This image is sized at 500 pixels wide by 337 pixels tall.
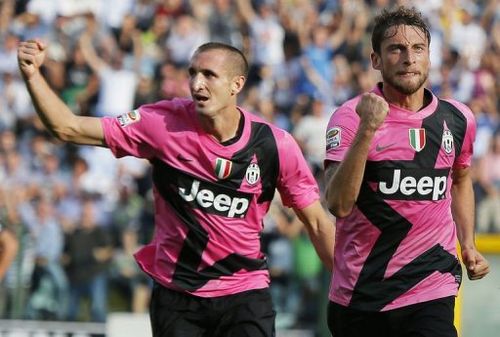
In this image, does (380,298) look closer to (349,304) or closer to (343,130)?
(349,304)

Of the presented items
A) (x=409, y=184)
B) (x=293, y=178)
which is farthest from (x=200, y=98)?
(x=409, y=184)

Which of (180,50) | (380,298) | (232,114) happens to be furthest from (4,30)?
(380,298)

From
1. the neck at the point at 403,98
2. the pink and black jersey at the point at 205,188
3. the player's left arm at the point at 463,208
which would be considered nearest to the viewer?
the neck at the point at 403,98

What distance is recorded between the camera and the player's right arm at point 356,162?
5770 mm

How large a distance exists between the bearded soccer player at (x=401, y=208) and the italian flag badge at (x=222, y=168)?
710 mm

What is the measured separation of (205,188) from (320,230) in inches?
27.6

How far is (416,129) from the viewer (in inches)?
252

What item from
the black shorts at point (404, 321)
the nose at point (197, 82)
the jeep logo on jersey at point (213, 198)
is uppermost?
the nose at point (197, 82)

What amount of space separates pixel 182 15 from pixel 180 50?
569mm

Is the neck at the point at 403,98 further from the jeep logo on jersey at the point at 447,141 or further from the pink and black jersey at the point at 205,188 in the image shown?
the pink and black jersey at the point at 205,188

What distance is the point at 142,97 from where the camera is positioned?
47.4ft

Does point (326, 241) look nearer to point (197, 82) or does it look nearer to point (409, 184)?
point (409, 184)

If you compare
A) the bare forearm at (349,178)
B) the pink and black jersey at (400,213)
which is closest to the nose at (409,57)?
the pink and black jersey at (400,213)

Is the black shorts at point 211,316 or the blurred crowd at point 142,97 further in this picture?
the blurred crowd at point 142,97
